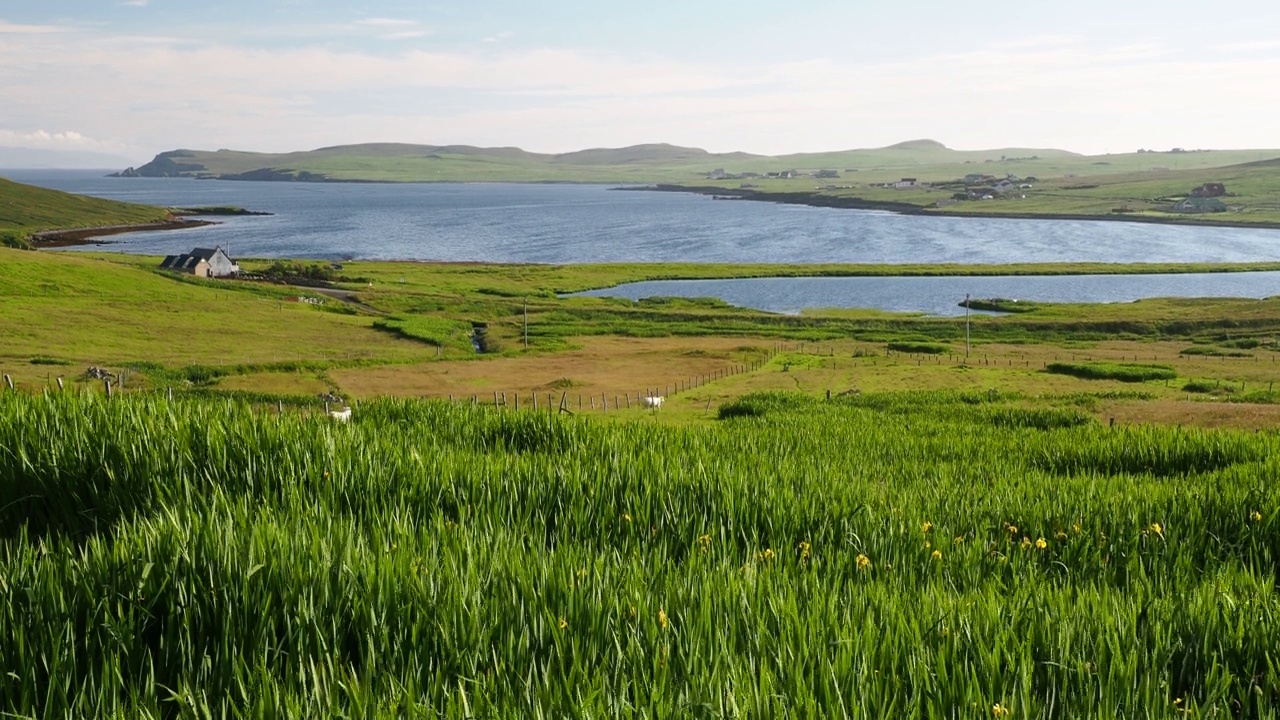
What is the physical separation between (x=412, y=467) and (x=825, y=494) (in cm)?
368

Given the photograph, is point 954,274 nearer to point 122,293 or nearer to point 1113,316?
point 1113,316

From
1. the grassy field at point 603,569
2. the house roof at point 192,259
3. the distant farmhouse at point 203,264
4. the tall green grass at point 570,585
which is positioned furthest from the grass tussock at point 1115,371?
the house roof at point 192,259

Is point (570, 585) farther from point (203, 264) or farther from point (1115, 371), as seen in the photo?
point (203, 264)

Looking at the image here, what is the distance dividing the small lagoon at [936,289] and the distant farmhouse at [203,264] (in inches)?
1755

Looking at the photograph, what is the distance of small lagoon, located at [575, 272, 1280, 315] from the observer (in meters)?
119

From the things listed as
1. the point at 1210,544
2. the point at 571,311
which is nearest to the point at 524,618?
the point at 1210,544

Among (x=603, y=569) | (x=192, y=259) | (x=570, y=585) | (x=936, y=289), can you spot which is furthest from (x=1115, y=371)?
(x=192, y=259)

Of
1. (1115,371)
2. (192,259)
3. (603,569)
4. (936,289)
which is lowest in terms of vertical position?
A: (936,289)

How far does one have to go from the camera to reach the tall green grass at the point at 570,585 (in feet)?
15.1

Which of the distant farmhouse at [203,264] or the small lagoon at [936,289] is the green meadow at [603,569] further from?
the distant farmhouse at [203,264]

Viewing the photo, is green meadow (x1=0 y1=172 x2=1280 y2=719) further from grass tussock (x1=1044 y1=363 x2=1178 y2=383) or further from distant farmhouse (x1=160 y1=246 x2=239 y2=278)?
distant farmhouse (x1=160 y1=246 x2=239 y2=278)

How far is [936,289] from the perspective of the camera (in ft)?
A: 427

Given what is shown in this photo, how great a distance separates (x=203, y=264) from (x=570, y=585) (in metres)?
128

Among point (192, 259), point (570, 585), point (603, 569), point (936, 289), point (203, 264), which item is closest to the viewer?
point (570, 585)
